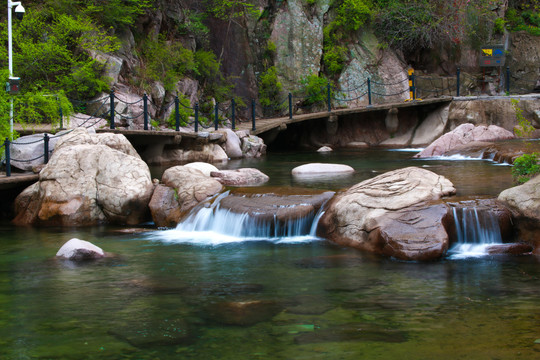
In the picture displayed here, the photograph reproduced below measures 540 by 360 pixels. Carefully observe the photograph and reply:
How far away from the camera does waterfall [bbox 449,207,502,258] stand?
7.18 metres

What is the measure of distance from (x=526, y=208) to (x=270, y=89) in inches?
696

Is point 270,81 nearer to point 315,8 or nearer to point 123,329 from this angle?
point 315,8

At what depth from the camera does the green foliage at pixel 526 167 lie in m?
8.20

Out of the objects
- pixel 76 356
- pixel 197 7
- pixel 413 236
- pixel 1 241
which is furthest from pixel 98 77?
pixel 76 356

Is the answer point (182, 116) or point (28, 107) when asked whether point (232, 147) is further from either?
point (28, 107)

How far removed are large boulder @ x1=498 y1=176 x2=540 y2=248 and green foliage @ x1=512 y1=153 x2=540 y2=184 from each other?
2.30 ft

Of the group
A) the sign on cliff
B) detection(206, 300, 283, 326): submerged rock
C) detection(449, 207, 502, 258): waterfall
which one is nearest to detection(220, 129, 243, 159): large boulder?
detection(449, 207, 502, 258): waterfall

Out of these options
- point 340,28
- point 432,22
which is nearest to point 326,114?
point 340,28

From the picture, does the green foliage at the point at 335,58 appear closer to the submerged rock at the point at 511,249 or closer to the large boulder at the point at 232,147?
the large boulder at the point at 232,147

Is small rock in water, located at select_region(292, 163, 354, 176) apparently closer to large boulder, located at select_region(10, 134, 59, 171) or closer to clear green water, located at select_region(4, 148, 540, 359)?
large boulder, located at select_region(10, 134, 59, 171)

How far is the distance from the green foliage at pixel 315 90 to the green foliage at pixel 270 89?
41.8 inches

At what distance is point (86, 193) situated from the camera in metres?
9.99

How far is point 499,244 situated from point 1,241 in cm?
678

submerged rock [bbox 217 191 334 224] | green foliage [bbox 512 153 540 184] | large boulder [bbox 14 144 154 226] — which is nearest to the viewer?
green foliage [bbox 512 153 540 184]
